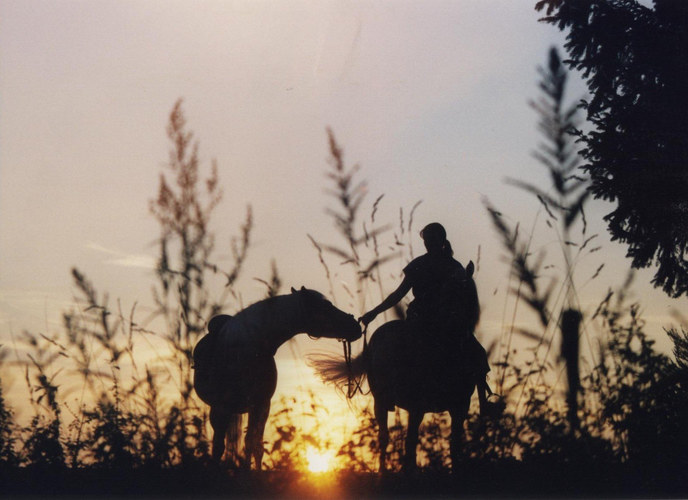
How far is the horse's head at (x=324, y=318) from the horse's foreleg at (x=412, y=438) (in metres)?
0.99

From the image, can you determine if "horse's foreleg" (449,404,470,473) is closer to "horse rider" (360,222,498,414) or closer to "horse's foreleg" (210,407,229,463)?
"horse rider" (360,222,498,414)

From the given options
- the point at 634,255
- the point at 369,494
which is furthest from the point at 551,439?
the point at 634,255

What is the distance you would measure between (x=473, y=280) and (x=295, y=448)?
206 cm

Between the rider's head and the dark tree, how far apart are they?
3114 millimetres

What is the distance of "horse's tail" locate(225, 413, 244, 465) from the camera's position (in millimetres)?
6160

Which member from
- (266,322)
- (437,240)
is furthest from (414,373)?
(266,322)

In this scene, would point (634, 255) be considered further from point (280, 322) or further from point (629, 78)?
point (280, 322)

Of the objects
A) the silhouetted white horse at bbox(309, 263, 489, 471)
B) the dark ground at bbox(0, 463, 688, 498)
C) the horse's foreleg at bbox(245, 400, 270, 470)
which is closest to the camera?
the dark ground at bbox(0, 463, 688, 498)

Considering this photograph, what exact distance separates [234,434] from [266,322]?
0.99 metres

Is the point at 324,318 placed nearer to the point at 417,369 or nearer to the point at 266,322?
the point at 266,322

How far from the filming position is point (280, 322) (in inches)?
261

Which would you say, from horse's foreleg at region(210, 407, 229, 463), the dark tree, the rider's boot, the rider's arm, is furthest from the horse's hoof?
the dark tree

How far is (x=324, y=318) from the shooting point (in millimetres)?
6602

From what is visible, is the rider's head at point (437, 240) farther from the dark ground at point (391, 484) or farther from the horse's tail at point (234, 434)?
the horse's tail at point (234, 434)
